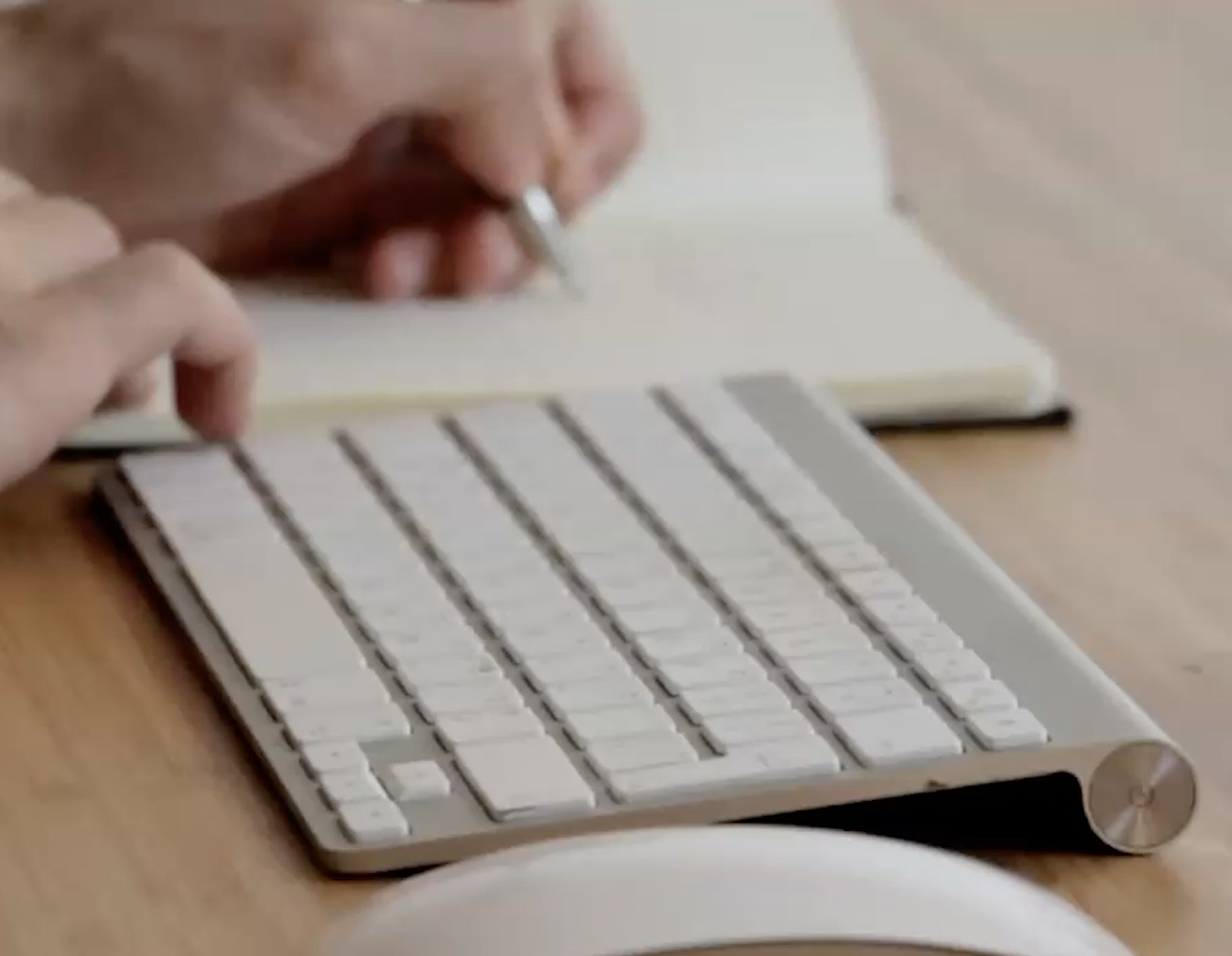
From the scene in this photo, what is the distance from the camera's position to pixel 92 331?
0.67 m

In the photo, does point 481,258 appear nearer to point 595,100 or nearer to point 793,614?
point 595,100

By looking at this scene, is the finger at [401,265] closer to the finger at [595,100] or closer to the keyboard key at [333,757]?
the finger at [595,100]

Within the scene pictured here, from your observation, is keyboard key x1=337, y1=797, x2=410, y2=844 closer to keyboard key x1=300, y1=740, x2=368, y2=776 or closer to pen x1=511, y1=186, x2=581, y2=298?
keyboard key x1=300, y1=740, x2=368, y2=776

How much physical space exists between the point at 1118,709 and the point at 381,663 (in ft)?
0.60

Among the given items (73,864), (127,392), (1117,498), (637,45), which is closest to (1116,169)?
(637,45)

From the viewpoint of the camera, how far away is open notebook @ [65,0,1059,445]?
769 millimetres

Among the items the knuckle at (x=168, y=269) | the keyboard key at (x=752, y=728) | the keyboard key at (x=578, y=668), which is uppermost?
the knuckle at (x=168, y=269)

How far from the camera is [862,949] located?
0.39 m

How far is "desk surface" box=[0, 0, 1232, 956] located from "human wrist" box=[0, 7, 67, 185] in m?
0.18

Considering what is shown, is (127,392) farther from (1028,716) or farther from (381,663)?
(1028,716)

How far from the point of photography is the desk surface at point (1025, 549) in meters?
0.51

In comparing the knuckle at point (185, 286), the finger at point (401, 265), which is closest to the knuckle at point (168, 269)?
the knuckle at point (185, 286)

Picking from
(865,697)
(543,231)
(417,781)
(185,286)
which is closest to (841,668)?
(865,697)

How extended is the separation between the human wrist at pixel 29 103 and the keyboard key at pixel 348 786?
38 cm
